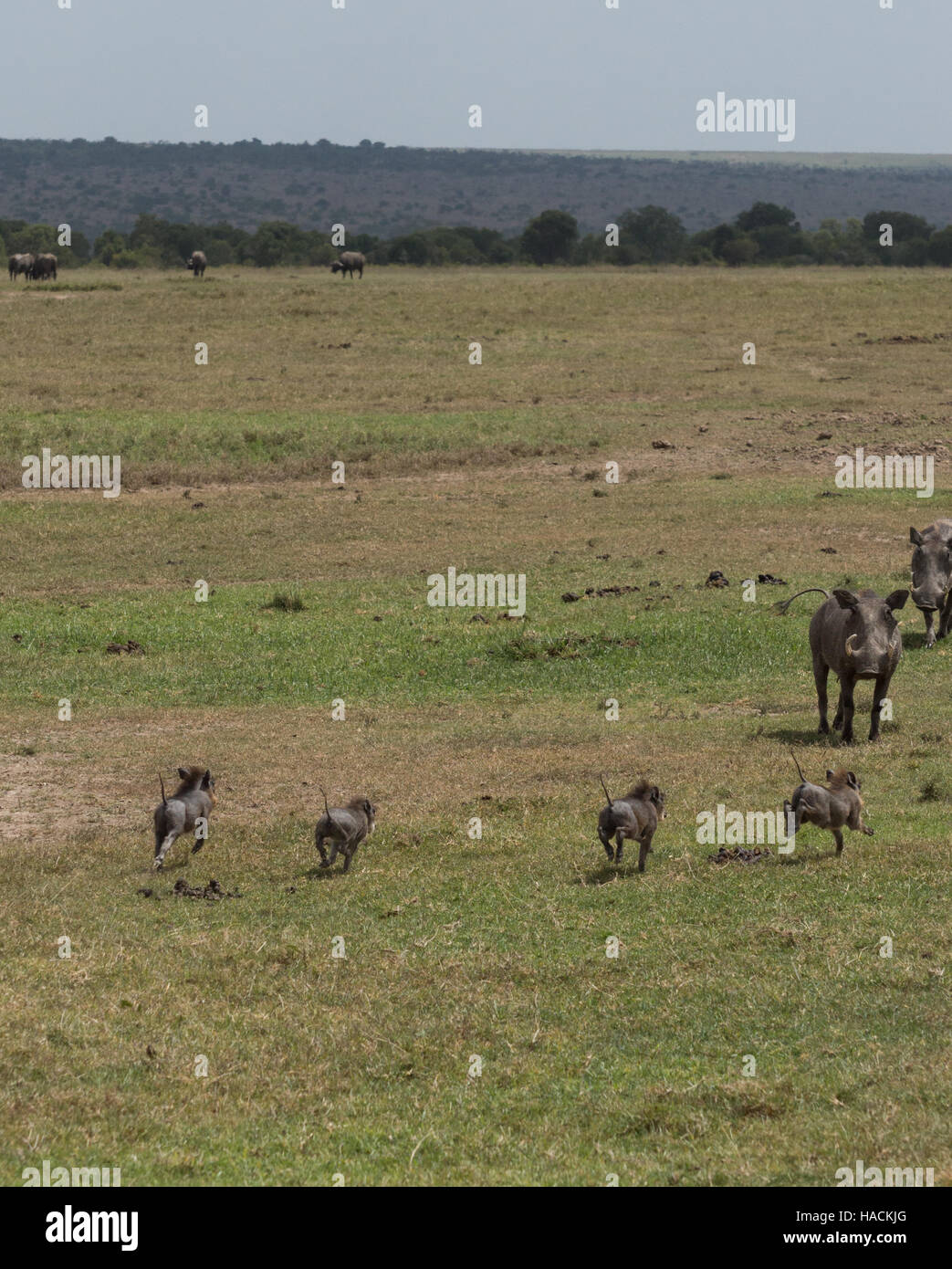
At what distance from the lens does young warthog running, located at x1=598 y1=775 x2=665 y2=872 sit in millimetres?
13109

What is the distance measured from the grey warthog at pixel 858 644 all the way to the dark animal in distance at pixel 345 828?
243 inches

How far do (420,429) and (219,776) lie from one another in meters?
24.9

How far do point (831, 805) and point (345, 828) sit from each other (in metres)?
4.18

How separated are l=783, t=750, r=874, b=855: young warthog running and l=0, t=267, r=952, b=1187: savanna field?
1.05ft

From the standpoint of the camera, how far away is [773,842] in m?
14.3

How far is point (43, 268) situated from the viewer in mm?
70250

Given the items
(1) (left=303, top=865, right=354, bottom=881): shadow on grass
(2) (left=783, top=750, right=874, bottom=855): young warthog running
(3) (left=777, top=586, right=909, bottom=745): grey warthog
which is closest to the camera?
(2) (left=783, top=750, right=874, bottom=855): young warthog running

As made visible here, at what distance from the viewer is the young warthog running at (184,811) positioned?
13.7 metres

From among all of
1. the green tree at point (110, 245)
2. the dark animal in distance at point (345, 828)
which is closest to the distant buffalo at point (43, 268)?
the green tree at point (110, 245)

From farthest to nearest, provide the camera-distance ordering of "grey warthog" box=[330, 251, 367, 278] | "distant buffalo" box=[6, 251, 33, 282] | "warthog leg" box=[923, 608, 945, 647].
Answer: "grey warthog" box=[330, 251, 367, 278], "distant buffalo" box=[6, 251, 33, 282], "warthog leg" box=[923, 608, 945, 647]

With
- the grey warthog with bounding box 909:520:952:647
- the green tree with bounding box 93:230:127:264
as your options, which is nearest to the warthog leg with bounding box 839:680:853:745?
the grey warthog with bounding box 909:520:952:647

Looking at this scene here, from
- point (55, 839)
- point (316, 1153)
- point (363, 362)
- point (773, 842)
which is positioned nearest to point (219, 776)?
point (55, 839)

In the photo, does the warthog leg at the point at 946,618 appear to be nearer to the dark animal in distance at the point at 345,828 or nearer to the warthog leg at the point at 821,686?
the warthog leg at the point at 821,686

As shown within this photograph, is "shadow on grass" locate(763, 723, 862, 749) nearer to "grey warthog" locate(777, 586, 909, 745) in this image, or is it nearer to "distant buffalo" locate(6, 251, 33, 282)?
"grey warthog" locate(777, 586, 909, 745)
